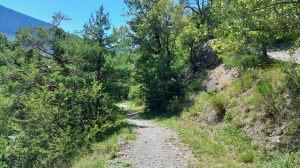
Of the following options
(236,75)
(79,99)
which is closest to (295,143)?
(236,75)

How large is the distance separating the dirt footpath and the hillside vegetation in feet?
1.46

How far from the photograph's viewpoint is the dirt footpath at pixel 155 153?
621 centimetres

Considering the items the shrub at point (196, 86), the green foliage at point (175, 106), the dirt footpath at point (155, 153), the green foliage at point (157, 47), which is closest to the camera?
the dirt footpath at point (155, 153)

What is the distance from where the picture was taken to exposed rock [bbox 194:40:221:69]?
53.6ft

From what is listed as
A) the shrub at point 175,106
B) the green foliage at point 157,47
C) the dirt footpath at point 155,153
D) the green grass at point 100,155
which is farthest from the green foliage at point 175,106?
the green grass at point 100,155

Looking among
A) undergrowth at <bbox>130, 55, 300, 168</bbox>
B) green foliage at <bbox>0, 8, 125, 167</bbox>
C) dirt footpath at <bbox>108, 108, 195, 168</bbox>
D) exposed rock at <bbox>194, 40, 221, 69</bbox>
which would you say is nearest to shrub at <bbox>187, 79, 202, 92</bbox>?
exposed rock at <bbox>194, 40, 221, 69</bbox>

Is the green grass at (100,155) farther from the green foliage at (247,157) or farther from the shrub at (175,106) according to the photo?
the shrub at (175,106)

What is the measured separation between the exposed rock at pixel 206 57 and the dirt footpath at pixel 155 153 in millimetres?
8992

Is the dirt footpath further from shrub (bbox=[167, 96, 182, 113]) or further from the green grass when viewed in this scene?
shrub (bbox=[167, 96, 182, 113])

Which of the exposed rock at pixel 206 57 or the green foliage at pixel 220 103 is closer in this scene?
the green foliage at pixel 220 103

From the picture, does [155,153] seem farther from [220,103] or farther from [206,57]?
[206,57]

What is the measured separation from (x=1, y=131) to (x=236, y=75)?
584 inches

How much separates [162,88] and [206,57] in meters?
4.46

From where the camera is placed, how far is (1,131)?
1344 centimetres
